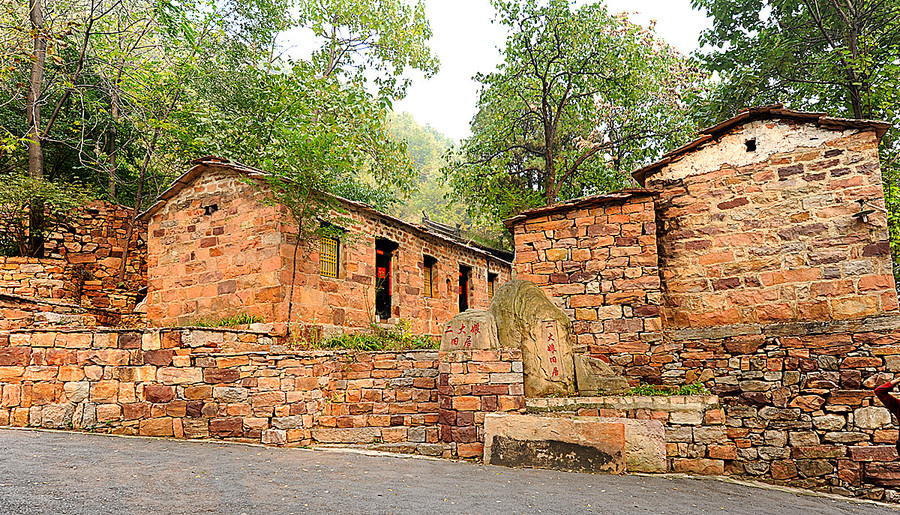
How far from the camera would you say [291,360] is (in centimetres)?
819

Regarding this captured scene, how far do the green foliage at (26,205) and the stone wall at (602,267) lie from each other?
1149cm

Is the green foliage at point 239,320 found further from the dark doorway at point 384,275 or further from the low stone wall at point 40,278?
the low stone wall at point 40,278

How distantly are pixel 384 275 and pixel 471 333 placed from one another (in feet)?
21.5

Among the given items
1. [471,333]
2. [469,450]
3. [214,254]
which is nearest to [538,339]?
[471,333]

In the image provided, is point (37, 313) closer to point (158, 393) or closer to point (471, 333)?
point (158, 393)

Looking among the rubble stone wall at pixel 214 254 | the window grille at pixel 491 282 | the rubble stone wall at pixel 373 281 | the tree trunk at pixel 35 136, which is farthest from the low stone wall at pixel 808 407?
the tree trunk at pixel 35 136

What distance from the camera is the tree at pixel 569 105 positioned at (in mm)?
16594

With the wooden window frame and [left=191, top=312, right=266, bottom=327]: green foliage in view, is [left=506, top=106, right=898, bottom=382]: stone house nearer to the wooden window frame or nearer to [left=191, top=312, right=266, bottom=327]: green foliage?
[left=191, top=312, right=266, bottom=327]: green foliage

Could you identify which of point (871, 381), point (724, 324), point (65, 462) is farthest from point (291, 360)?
point (871, 381)

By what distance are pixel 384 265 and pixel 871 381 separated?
9773 mm

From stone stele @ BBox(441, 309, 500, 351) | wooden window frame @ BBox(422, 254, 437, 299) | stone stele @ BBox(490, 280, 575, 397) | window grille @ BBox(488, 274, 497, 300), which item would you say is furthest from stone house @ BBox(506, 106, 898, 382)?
window grille @ BBox(488, 274, 497, 300)

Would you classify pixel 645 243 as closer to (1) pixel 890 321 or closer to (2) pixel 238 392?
(1) pixel 890 321

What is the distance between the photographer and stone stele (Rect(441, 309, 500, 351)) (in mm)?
7457

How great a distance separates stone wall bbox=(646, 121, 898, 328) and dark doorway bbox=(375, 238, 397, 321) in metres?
6.64
